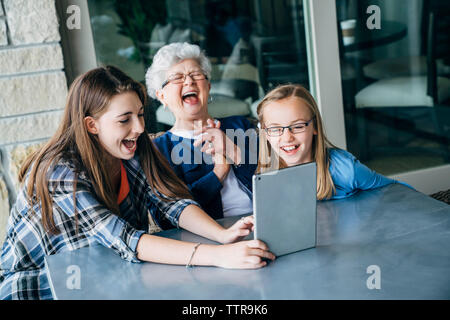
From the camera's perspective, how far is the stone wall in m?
2.14

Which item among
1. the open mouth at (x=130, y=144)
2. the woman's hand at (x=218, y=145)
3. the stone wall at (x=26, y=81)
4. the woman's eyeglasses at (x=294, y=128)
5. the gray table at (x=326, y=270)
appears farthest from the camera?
the stone wall at (x=26, y=81)

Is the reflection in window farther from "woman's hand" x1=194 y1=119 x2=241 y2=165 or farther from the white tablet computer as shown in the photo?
the white tablet computer

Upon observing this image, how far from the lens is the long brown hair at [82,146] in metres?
1.54

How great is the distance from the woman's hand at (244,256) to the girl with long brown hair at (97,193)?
7 centimetres

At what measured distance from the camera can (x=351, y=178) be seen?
173 cm

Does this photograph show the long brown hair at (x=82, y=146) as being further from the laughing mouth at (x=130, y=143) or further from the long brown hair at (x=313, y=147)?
the long brown hair at (x=313, y=147)

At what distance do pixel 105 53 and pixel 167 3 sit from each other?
17.5 inches

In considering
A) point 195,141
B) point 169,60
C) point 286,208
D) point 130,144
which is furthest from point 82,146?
point 286,208

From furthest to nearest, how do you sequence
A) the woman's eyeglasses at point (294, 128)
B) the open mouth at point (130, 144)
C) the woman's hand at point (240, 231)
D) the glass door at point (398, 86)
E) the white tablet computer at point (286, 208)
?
the glass door at point (398, 86) → the woman's eyeglasses at point (294, 128) → the open mouth at point (130, 144) → the woman's hand at point (240, 231) → the white tablet computer at point (286, 208)

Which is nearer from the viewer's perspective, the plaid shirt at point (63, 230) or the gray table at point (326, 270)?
the gray table at point (326, 270)

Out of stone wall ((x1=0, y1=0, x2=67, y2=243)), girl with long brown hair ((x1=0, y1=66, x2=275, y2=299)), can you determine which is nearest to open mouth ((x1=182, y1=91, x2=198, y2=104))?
girl with long brown hair ((x1=0, y1=66, x2=275, y2=299))

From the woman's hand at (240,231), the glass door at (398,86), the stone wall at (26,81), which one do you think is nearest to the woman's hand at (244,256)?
the woman's hand at (240,231)

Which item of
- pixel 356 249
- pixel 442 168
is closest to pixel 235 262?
pixel 356 249

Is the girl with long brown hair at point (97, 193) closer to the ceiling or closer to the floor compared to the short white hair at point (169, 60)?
closer to the floor
